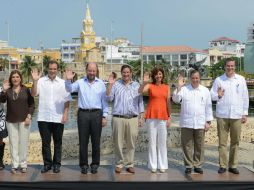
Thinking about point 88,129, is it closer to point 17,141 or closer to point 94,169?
point 94,169

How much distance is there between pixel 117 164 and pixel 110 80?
1.29 m

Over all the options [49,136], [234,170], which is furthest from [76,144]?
[234,170]

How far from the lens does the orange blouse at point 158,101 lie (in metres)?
7.09

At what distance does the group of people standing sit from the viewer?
7059 millimetres

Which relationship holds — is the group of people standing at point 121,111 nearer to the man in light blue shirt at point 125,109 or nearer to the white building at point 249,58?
the man in light blue shirt at point 125,109

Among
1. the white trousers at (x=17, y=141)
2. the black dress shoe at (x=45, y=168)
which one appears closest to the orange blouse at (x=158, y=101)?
the black dress shoe at (x=45, y=168)

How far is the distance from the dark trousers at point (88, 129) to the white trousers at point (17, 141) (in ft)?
2.73

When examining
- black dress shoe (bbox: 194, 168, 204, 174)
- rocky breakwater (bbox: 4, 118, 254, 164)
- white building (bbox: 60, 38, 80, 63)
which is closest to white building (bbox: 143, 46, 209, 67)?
white building (bbox: 60, 38, 80, 63)

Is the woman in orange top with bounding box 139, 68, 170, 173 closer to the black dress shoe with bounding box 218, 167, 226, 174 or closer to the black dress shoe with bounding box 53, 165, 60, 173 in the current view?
the black dress shoe with bounding box 218, 167, 226, 174

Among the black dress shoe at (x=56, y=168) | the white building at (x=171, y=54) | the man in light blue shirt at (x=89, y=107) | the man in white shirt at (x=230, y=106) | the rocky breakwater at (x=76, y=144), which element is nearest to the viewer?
the man in light blue shirt at (x=89, y=107)

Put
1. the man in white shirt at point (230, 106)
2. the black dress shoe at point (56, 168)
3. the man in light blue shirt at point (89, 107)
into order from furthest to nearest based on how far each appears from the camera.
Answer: the man in white shirt at point (230, 106)
the black dress shoe at point (56, 168)
the man in light blue shirt at point (89, 107)

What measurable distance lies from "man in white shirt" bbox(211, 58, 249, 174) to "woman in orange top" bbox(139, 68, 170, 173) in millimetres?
816

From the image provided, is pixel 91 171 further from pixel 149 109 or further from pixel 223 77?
pixel 223 77

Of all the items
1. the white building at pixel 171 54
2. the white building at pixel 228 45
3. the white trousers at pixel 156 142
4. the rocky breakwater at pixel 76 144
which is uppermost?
the white building at pixel 228 45
